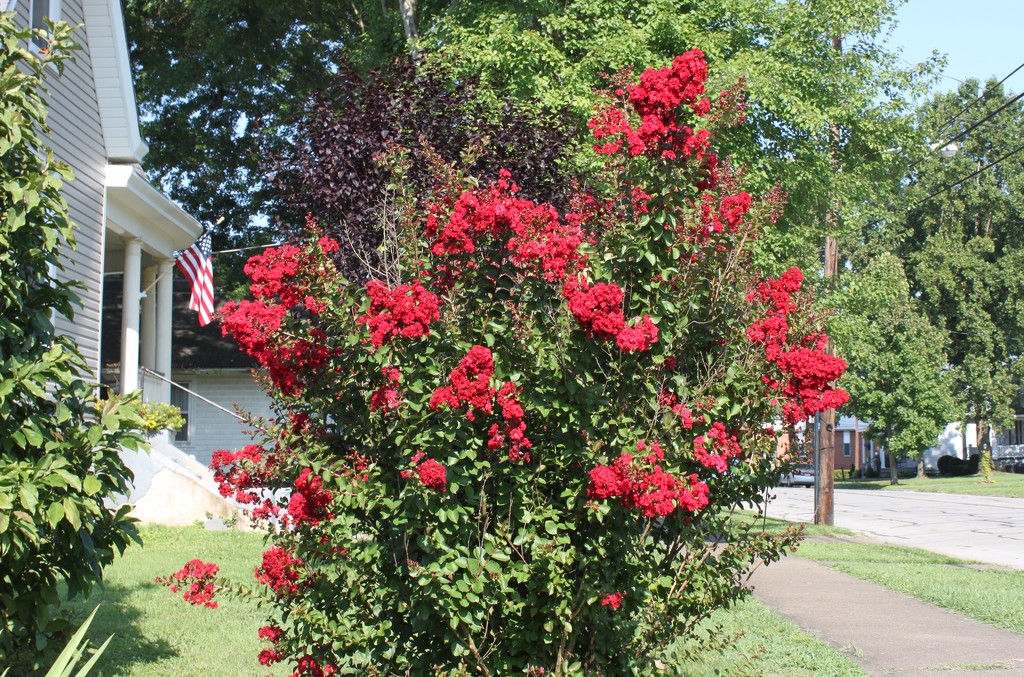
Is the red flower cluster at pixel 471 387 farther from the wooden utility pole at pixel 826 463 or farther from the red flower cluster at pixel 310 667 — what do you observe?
the wooden utility pole at pixel 826 463

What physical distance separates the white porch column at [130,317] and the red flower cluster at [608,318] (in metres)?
10.8

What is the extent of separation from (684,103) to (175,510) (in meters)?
11.7

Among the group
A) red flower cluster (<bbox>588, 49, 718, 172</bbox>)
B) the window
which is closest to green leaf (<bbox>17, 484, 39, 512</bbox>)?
red flower cluster (<bbox>588, 49, 718, 172</bbox>)

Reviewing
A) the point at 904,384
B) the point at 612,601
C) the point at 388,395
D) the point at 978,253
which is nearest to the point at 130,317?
the point at 388,395

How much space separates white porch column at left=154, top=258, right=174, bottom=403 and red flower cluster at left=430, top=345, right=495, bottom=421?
13.4 meters

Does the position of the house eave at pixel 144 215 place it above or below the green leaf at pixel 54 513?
above

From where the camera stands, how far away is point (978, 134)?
50750mm

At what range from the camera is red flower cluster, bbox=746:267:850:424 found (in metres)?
4.39

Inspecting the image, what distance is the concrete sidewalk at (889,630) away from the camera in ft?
25.0

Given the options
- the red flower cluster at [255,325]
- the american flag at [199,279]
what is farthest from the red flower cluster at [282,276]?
the american flag at [199,279]

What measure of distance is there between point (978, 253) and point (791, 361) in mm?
50874

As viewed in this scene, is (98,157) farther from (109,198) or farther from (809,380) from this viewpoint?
(809,380)

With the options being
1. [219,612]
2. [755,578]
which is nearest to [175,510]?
[219,612]

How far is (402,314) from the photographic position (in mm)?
3990
